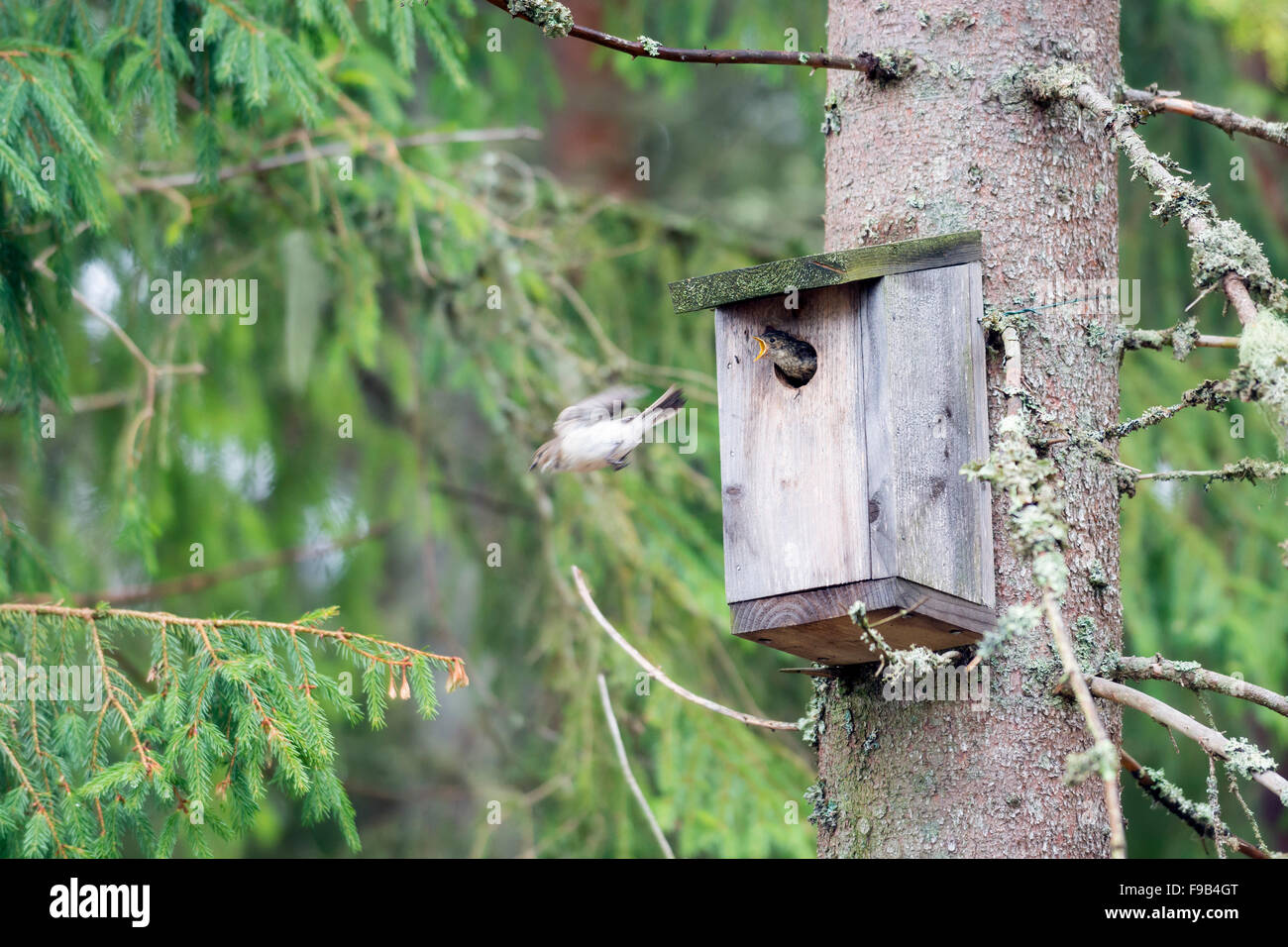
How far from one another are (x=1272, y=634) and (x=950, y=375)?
3411 millimetres

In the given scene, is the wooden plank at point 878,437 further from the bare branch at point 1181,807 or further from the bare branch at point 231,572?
the bare branch at point 231,572

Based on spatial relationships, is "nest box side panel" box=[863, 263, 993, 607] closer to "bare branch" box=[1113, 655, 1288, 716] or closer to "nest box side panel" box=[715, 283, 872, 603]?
"nest box side panel" box=[715, 283, 872, 603]

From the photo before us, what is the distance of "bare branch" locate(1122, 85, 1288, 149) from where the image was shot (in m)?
2.44

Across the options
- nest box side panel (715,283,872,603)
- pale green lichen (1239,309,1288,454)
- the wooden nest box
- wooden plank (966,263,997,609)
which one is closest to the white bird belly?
nest box side panel (715,283,872,603)

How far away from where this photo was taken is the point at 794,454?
268 cm

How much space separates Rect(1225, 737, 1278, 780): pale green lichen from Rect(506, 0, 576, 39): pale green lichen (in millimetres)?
1737

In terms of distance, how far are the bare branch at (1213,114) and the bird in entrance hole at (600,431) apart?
1.21 meters

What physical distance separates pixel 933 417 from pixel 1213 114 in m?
0.83

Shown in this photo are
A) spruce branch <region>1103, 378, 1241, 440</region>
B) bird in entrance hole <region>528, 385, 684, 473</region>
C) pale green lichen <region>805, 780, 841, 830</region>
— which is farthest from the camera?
bird in entrance hole <region>528, 385, 684, 473</region>

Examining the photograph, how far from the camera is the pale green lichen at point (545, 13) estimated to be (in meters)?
2.39

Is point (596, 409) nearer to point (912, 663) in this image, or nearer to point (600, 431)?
point (600, 431)

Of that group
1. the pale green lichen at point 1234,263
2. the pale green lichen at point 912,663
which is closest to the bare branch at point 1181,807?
the pale green lichen at point 912,663

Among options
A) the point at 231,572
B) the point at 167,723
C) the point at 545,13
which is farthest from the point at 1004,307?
the point at 231,572

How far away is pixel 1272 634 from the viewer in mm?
5273
